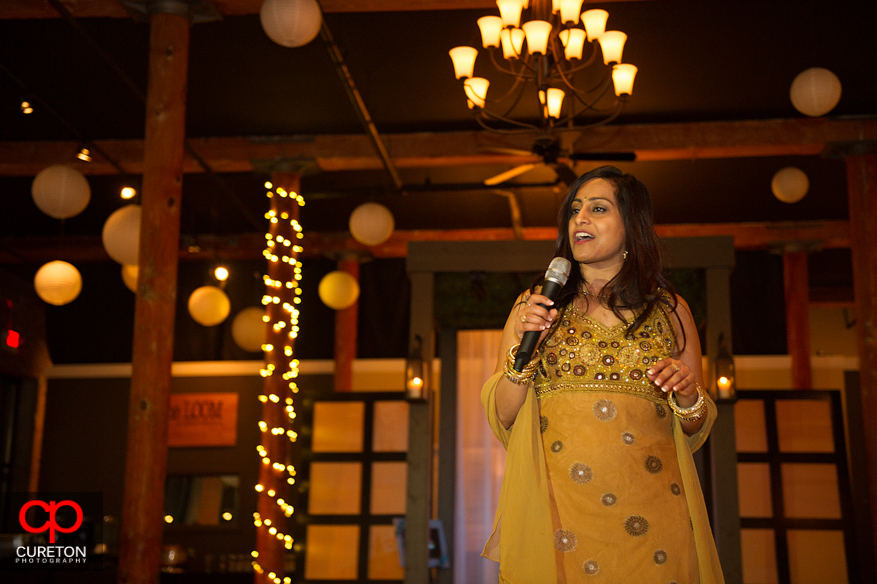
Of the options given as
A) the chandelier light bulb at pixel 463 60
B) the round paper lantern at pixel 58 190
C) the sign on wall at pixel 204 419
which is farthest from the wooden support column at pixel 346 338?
the chandelier light bulb at pixel 463 60

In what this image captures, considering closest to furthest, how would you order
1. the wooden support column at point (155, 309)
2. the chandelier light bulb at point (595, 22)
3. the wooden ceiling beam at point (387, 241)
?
the wooden support column at point (155, 309)
the chandelier light bulb at point (595, 22)
the wooden ceiling beam at point (387, 241)

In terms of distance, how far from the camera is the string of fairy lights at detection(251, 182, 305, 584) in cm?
667

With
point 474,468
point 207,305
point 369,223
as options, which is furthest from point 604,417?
point 207,305

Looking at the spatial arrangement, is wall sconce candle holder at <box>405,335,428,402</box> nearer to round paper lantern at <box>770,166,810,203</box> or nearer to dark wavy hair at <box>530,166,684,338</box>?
dark wavy hair at <box>530,166,684,338</box>

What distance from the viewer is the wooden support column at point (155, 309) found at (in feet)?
14.7

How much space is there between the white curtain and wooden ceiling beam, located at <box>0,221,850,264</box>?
1642 mm

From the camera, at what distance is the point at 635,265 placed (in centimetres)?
181

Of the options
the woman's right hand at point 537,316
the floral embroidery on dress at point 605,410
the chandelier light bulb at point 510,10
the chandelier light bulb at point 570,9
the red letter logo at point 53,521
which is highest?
the chandelier light bulb at point 570,9

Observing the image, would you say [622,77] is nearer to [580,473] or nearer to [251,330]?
[580,473]

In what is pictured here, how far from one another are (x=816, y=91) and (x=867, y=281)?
1.96 metres

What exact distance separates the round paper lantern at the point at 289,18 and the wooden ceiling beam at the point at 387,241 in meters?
4.89

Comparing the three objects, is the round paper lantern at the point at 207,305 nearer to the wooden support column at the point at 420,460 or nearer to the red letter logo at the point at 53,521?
the red letter logo at the point at 53,521

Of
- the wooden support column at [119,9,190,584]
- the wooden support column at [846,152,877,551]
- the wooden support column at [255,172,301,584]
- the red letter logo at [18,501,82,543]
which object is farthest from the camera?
the wooden support column at [255,172,301,584]

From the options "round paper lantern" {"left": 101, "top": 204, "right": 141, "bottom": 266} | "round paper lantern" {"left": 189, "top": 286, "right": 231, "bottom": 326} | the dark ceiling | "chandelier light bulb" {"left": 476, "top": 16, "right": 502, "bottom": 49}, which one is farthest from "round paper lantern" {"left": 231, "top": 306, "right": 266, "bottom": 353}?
"chandelier light bulb" {"left": 476, "top": 16, "right": 502, "bottom": 49}
